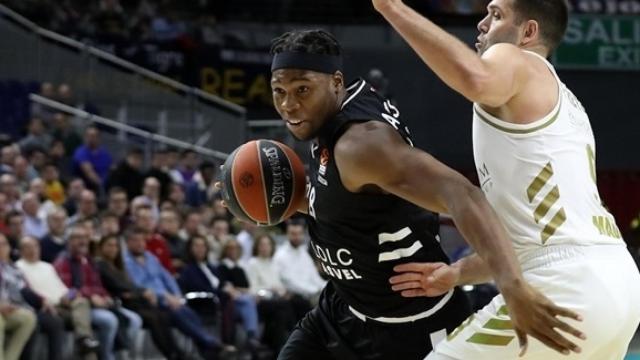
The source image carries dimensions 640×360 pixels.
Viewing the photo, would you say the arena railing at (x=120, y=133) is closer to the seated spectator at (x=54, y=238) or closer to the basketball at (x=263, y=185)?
the seated spectator at (x=54, y=238)

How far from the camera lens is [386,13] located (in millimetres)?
3514

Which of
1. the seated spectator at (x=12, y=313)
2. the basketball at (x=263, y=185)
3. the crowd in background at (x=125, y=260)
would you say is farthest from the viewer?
the crowd in background at (x=125, y=260)

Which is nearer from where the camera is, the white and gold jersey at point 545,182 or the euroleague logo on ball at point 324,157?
the white and gold jersey at point 545,182

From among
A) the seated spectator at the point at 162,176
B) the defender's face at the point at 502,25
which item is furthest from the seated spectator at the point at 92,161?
the defender's face at the point at 502,25

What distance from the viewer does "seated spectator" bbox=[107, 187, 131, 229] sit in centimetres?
1191

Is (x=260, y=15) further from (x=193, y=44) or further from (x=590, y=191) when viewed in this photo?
(x=590, y=191)

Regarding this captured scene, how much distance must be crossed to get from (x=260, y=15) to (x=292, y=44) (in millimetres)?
15805

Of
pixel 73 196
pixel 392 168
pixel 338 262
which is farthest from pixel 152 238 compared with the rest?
pixel 392 168

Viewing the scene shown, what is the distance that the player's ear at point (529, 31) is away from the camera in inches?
151

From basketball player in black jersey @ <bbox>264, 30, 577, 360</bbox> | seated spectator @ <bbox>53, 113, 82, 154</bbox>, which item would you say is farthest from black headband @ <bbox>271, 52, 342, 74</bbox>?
seated spectator @ <bbox>53, 113, 82, 154</bbox>

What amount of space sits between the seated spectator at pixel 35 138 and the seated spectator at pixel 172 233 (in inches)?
72.4

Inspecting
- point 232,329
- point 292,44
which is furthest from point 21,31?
point 292,44

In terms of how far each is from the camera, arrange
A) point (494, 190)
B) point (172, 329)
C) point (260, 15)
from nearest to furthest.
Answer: point (494, 190)
point (172, 329)
point (260, 15)

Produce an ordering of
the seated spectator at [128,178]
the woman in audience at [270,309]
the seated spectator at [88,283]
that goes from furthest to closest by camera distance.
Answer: the seated spectator at [128,178], the woman in audience at [270,309], the seated spectator at [88,283]
